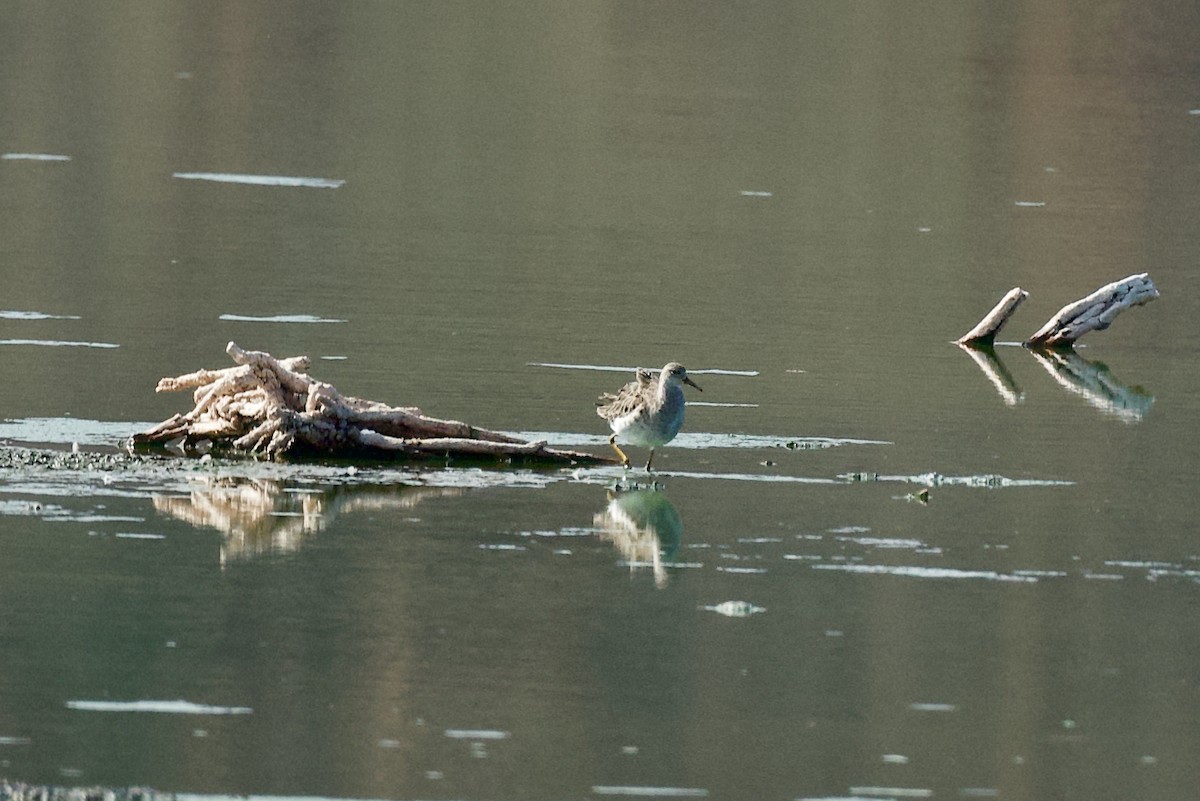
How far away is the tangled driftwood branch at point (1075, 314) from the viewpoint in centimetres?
1756

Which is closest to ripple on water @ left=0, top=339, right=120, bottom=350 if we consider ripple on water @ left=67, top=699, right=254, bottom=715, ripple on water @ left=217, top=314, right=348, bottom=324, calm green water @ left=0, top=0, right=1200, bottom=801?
calm green water @ left=0, top=0, right=1200, bottom=801

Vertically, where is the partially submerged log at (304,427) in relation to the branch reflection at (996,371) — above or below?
below

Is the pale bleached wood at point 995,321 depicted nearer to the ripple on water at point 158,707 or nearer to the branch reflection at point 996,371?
the branch reflection at point 996,371

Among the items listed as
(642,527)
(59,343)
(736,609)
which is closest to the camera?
(736,609)

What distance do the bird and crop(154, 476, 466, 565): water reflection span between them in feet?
3.13

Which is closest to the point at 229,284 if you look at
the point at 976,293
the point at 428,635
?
the point at 976,293

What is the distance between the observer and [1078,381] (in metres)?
16.2

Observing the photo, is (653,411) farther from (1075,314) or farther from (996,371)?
(1075,314)

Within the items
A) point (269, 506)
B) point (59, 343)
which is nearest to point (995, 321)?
point (59, 343)

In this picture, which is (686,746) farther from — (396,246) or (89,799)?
(396,246)

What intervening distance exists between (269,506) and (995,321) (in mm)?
7957

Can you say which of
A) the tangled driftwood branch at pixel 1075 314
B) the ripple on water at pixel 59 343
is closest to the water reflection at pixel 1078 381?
the tangled driftwood branch at pixel 1075 314

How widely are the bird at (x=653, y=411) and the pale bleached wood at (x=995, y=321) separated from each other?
5.97 m

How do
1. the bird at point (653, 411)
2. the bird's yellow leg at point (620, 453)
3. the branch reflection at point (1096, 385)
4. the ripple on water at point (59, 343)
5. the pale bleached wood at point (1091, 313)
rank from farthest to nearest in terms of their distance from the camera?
the pale bleached wood at point (1091, 313) < the ripple on water at point (59, 343) < the branch reflection at point (1096, 385) < the bird's yellow leg at point (620, 453) < the bird at point (653, 411)
